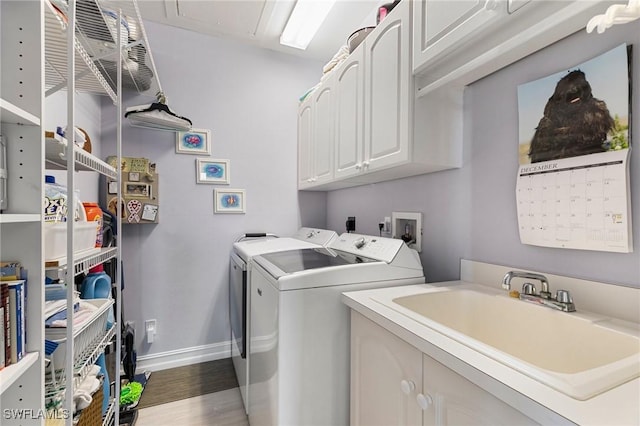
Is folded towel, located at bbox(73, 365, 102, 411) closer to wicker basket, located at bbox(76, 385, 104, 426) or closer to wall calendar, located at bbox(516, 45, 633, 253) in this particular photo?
wicker basket, located at bbox(76, 385, 104, 426)

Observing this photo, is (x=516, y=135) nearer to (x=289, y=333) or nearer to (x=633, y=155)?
(x=633, y=155)

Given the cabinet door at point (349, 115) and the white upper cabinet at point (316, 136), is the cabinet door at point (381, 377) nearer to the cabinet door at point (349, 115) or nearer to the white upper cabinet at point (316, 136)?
the cabinet door at point (349, 115)

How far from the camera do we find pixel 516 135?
122 centimetres

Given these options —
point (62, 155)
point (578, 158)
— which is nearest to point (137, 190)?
point (62, 155)

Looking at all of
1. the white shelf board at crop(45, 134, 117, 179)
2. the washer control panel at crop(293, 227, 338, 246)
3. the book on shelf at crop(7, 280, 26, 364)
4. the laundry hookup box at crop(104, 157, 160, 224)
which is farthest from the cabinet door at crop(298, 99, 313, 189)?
the book on shelf at crop(7, 280, 26, 364)

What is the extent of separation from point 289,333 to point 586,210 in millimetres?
1174

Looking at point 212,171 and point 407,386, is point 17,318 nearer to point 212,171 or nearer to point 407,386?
point 407,386

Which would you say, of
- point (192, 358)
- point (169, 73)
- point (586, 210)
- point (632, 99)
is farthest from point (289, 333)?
point (169, 73)

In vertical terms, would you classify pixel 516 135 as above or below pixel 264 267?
above

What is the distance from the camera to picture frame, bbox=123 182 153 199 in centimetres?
220

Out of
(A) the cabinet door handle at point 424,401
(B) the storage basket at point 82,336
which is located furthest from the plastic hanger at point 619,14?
(B) the storage basket at point 82,336

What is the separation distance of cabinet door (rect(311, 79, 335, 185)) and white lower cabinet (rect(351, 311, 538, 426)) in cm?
123

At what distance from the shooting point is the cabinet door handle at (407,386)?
847mm

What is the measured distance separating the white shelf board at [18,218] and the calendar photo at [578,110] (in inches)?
65.5
